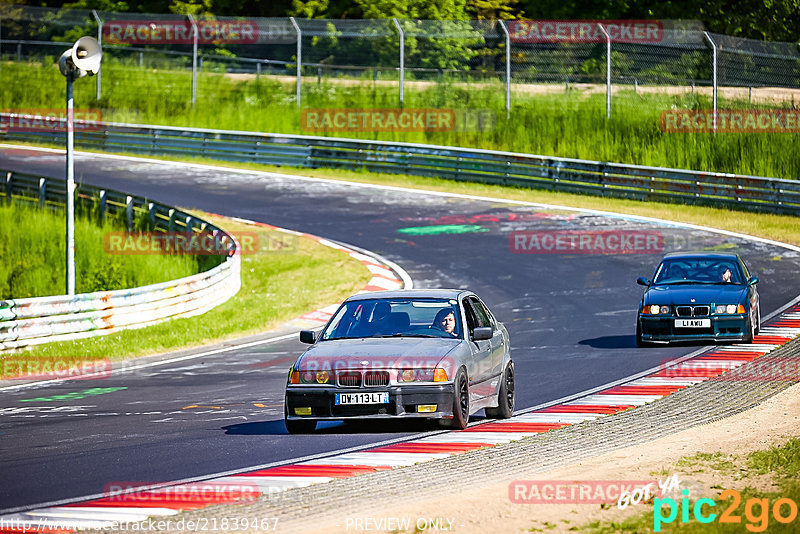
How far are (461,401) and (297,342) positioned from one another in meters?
8.73

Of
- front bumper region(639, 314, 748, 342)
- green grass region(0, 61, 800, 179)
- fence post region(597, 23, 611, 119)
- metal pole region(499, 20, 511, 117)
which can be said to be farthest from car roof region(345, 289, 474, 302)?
metal pole region(499, 20, 511, 117)

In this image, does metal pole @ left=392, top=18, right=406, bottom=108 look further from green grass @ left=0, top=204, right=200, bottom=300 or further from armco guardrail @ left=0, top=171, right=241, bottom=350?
green grass @ left=0, top=204, right=200, bottom=300

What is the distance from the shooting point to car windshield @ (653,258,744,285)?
1883 cm

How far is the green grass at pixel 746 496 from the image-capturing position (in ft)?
24.9

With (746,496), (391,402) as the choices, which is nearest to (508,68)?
(391,402)

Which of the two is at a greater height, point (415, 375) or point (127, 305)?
point (415, 375)

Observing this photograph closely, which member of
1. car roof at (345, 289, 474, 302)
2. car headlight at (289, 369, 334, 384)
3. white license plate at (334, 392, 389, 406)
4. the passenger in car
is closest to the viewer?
white license plate at (334, 392, 389, 406)

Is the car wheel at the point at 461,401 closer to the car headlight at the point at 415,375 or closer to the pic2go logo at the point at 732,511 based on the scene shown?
the car headlight at the point at 415,375

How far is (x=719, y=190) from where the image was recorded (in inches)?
1312

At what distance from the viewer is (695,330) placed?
17844 mm

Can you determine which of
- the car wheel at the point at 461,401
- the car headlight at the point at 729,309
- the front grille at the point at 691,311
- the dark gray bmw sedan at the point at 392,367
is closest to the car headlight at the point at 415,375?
the dark gray bmw sedan at the point at 392,367

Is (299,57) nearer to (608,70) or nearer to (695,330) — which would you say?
(608,70)

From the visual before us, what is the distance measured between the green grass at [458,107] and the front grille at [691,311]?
61.1 ft

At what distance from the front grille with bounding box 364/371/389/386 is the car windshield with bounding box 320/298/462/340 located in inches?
36.3
